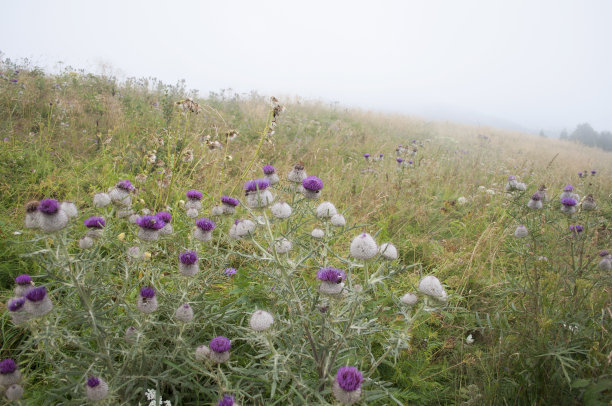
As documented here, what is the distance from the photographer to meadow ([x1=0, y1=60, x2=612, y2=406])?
1616 mm

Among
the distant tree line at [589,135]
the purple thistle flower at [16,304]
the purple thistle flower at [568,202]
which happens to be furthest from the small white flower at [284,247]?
the distant tree line at [589,135]

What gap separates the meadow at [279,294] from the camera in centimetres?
162

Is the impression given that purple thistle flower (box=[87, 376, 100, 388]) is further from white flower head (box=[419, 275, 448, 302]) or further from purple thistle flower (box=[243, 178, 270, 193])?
white flower head (box=[419, 275, 448, 302])

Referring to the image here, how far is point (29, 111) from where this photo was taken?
20.3 ft

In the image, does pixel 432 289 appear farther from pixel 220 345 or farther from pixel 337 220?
pixel 220 345

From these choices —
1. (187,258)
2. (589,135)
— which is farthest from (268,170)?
(589,135)

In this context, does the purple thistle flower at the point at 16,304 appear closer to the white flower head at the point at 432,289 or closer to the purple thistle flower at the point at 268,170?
the purple thistle flower at the point at 268,170

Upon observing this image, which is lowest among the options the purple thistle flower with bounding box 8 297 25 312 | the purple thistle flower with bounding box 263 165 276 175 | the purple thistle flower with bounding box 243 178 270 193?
the purple thistle flower with bounding box 8 297 25 312

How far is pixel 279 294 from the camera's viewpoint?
6.20 feet

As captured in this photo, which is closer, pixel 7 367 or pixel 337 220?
pixel 7 367

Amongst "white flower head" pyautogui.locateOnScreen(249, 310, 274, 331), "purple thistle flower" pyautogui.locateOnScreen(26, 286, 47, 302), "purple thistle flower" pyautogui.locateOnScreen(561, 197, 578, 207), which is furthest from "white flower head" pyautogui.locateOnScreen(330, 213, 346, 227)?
"purple thistle flower" pyautogui.locateOnScreen(561, 197, 578, 207)

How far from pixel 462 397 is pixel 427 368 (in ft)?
0.83

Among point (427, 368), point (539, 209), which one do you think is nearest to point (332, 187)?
point (539, 209)

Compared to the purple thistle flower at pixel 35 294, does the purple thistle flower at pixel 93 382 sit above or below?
below
